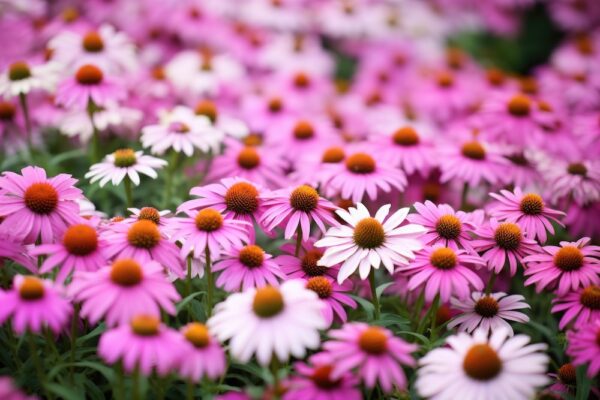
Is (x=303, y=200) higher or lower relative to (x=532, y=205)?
lower

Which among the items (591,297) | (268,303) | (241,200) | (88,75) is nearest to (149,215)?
(241,200)

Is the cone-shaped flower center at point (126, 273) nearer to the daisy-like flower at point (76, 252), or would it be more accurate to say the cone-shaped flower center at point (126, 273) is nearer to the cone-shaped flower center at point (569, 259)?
the daisy-like flower at point (76, 252)

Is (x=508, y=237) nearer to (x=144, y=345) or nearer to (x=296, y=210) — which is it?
(x=296, y=210)

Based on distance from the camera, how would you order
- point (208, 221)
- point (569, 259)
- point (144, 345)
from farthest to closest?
point (569, 259)
point (208, 221)
point (144, 345)

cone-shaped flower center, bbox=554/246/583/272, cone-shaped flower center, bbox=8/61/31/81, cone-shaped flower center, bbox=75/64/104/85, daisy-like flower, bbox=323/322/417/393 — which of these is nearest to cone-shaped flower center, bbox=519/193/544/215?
cone-shaped flower center, bbox=554/246/583/272

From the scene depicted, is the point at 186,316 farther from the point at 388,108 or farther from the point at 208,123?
the point at 388,108

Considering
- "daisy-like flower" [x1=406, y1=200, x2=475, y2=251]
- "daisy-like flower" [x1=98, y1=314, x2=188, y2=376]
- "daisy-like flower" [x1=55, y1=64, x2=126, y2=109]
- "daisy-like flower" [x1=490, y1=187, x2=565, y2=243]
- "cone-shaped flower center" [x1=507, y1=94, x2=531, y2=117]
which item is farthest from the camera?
"cone-shaped flower center" [x1=507, y1=94, x2=531, y2=117]

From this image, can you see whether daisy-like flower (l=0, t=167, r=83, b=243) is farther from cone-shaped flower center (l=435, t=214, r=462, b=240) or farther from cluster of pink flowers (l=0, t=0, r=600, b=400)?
cone-shaped flower center (l=435, t=214, r=462, b=240)
